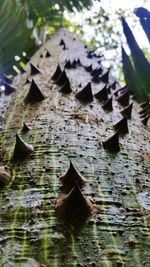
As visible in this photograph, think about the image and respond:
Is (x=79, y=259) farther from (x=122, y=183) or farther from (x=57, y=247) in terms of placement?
(x=122, y=183)

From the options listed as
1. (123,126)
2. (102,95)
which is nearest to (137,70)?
(102,95)

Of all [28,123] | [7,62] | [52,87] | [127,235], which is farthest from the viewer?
[7,62]

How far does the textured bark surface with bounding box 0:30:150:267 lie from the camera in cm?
103

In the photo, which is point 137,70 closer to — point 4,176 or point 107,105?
point 107,105

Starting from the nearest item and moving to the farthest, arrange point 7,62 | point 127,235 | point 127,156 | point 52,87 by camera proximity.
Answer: point 127,235, point 127,156, point 52,87, point 7,62

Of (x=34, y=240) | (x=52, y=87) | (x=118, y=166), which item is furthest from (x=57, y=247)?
(x=52, y=87)

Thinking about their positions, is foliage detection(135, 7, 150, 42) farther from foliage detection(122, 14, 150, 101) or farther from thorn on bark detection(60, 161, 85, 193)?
thorn on bark detection(60, 161, 85, 193)

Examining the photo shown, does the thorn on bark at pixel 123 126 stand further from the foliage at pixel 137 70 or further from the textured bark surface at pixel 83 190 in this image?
the foliage at pixel 137 70

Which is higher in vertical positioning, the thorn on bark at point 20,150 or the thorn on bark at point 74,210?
the thorn on bark at point 20,150

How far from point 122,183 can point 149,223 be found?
0.68 feet

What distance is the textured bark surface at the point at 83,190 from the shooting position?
1034 millimetres

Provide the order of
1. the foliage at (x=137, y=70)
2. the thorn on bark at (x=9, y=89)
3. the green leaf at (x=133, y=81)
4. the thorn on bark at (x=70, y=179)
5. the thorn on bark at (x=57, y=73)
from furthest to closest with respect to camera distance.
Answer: the green leaf at (x=133, y=81) → the foliage at (x=137, y=70) → the thorn on bark at (x=9, y=89) → the thorn on bark at (x=57, y=73) → the thorn on bark at (x=70, y=179)

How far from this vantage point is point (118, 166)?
4.81 ft

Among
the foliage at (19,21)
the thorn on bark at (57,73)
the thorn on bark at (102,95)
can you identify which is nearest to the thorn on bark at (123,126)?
the thorn on bark at (102,95)
